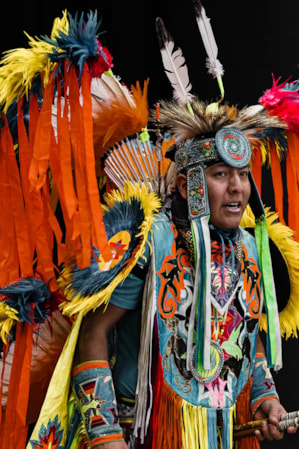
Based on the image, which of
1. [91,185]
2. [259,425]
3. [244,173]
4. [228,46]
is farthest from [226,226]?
[228,46]

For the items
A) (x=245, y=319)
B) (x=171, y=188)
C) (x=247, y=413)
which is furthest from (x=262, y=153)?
(x=247, y=413)

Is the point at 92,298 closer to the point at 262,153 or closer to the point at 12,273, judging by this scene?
the point at 12,273

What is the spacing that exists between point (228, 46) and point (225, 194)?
1.21 metres

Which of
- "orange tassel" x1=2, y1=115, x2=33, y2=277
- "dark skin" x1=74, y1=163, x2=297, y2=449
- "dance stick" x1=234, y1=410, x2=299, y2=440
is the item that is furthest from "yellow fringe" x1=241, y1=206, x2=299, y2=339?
"orange tassel" x1=2, y1=115, x2=33, y2=277

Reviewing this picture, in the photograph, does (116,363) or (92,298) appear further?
(116,363)

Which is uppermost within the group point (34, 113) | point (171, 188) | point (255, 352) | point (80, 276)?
point (34, 113)

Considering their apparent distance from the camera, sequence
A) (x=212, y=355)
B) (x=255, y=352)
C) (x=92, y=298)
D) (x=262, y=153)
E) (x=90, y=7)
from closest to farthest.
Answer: (x=92, y=298) < (x=212, y=355) < (x=255, y=352) < (x=262, y=153) < (x=90, y=7)

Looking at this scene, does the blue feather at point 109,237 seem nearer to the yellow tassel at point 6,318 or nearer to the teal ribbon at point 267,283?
the yellow tassel at point 6,318

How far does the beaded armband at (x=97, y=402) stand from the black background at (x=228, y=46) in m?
1.33

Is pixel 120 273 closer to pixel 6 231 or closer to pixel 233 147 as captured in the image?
pixel 6 231

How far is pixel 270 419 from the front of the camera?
2.40 meters

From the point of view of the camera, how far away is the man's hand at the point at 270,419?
2.38m

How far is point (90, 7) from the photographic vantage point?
334 cm

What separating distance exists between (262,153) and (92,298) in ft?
2.99
